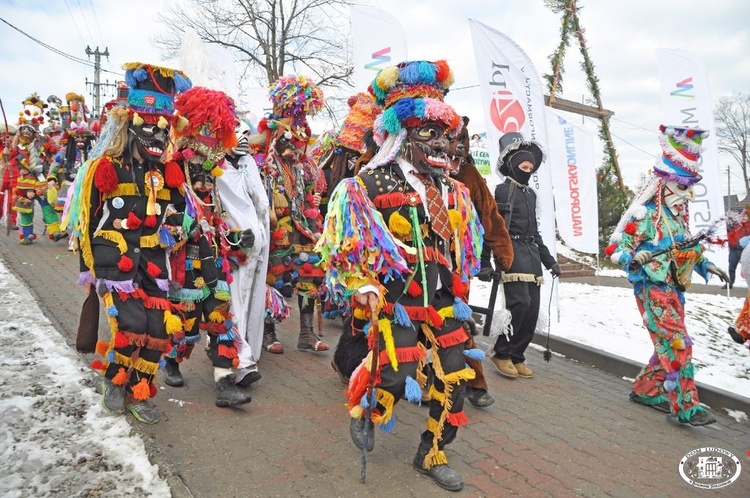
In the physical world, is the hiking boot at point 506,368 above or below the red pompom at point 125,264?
below

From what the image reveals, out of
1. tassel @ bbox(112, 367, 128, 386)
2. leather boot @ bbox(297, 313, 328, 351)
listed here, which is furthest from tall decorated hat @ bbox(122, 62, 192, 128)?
leather boot @ bbox(297, 313, 328, 351)

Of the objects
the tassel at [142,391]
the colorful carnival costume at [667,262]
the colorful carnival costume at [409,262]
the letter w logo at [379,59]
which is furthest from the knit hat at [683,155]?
the letter w logo at [379,59]

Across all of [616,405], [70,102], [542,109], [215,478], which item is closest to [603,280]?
[542,109]

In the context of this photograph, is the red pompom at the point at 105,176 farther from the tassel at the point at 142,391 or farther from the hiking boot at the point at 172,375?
the hiking boot at the point at 172,375

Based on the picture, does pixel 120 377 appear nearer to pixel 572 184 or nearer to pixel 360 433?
pixel 360 433

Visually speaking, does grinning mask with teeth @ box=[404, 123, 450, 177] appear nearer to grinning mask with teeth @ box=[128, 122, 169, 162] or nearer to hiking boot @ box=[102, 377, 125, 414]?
grinning mask with teeth @ box=[128, 122, 169, 162]

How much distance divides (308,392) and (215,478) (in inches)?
60.7

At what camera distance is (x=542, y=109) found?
727 cm

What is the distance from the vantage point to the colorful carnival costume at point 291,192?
5645 mm

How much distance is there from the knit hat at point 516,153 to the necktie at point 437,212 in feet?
7.27

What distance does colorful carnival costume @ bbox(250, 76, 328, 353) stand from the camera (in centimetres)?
564

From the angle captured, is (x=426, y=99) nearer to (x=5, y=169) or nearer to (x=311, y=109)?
(x=311, y=109)

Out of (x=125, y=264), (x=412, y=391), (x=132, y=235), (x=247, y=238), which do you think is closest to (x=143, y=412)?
(x=125, y=264)

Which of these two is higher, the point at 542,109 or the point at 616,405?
the point at 542,109
